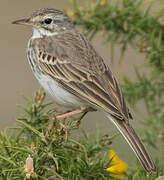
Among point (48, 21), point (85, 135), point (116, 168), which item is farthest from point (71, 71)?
point (116, 168)

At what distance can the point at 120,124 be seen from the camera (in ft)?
13.8

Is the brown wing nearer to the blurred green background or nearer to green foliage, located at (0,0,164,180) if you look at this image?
green foliage, located at (0,0,164,180)

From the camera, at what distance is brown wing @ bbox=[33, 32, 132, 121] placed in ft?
14.4

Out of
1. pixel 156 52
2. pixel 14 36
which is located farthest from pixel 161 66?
pixel 14 36

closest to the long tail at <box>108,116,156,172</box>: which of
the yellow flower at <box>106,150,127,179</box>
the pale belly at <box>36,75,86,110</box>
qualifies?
the yellow flower at <box>106,150,127,179</box>

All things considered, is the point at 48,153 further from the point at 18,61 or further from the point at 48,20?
the point at 18,61

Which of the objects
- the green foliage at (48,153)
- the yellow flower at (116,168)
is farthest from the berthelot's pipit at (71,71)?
the green foliage at (48,153)

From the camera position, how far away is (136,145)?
388cm

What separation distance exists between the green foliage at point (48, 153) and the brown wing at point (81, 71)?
1.04 m

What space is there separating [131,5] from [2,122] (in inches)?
207

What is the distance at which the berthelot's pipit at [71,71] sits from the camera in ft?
14.3

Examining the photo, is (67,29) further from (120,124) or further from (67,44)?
(120,124)

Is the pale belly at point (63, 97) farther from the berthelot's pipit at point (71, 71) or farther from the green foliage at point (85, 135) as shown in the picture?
the green foliage at point (85, 135)

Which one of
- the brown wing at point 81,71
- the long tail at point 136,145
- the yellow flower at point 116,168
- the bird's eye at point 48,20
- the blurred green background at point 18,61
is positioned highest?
the bird's eye at point 48,20
